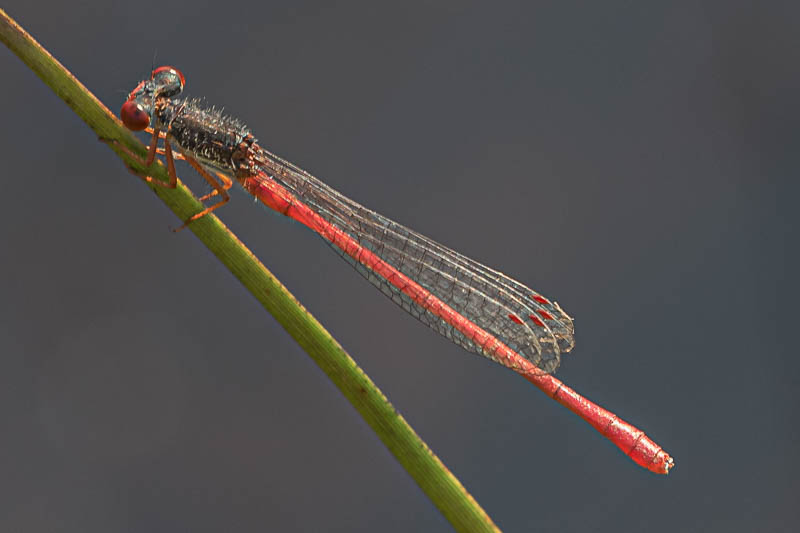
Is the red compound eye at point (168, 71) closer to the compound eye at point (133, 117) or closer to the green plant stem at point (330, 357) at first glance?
the compound eye at point (133, 117)

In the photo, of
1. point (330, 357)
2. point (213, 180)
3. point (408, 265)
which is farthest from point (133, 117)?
point (408, 265)

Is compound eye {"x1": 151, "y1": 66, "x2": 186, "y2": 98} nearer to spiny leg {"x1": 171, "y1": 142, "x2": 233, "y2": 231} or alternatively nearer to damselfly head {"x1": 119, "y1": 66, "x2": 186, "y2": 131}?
damselfly head {"x1": 119, "y1": 66, "x2": 186, "y2": 131}

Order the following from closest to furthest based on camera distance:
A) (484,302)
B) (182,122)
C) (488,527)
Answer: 1. (488,527)
2. (182,122)
3. (484,302)

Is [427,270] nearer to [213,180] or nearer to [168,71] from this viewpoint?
[213,180]

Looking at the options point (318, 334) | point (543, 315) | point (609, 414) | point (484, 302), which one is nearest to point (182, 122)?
point (318, 334)

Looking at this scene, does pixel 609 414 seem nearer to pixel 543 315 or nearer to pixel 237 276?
pixel 543 315

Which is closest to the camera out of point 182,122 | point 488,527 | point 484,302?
point 488,527
